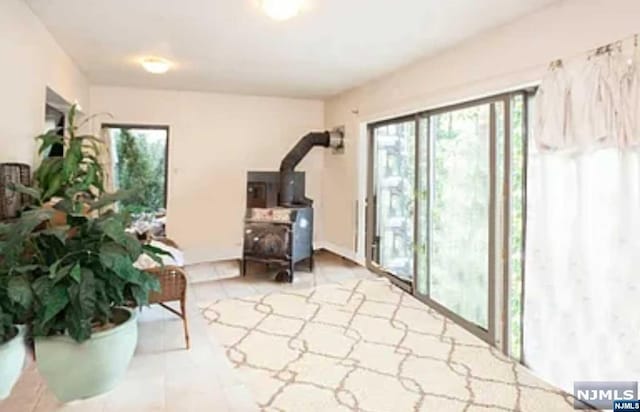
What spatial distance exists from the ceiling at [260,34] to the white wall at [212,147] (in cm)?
89

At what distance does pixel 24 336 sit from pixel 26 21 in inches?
82.1

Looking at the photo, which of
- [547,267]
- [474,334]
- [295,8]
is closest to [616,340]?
[547,267]

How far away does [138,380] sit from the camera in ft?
9.42

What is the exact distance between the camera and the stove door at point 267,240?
5.41 meters

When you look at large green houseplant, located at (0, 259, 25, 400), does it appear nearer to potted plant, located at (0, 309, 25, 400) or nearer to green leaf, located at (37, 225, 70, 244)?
potted plant, located at (0, 309, 25, 400)

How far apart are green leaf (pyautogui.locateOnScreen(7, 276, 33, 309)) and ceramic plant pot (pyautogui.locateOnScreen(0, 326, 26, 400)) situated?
0.17 meters

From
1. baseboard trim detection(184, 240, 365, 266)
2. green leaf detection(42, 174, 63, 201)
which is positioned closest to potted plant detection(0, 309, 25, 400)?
green leaf detection(42, 174, 63, 201)

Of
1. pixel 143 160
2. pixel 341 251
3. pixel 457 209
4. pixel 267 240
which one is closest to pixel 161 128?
pixel 143 160

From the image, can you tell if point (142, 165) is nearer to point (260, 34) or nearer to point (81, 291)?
point (260, 34)

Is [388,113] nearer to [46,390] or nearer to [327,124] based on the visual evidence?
[327,124]

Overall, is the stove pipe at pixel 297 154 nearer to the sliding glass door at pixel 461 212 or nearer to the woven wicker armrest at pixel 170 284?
the sliding glass door at pixel 461 212

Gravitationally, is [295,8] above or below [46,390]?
above

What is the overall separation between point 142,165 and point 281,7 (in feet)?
13.8

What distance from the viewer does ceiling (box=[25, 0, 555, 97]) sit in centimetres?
307
